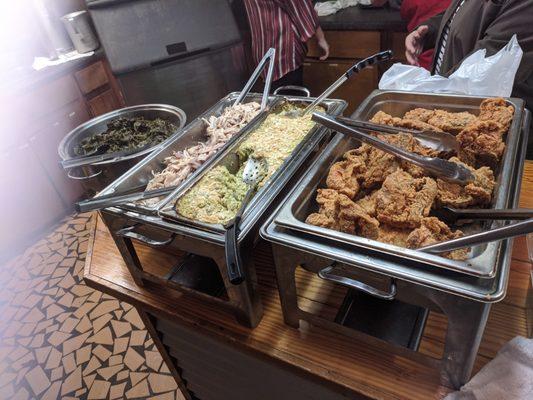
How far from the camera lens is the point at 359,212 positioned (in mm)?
946

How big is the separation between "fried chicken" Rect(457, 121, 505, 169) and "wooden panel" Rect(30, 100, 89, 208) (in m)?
3.31

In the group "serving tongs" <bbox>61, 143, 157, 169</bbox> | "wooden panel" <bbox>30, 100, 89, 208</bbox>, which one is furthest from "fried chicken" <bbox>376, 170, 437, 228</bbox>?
"wooden panel" <bbox>30, 100, 89, 208</bbox>

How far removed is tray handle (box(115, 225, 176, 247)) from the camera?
3.60 ft

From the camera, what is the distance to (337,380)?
3.15 ft

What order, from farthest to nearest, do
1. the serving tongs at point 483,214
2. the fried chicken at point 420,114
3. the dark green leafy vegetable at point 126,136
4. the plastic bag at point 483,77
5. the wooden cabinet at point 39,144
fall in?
the wooden cabinet at point 39,144 < the dark green leafy vegetable at point 126,136 < the plastic bag at point 483,77 < the fried chicken at point 420,114 < the serving tongs at point 483,214

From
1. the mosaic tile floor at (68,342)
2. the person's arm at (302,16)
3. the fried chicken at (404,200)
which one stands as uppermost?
the person's arm at (302,16)

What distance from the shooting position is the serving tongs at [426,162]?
1003mm

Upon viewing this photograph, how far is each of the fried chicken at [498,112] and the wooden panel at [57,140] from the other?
3333mm

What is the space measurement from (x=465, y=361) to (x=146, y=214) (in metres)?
0.93

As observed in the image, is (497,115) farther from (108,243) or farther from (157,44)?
(157,44)

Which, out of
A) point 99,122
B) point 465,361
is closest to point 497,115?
point 465,361

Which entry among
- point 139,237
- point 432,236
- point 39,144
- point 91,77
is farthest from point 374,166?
point 91,77

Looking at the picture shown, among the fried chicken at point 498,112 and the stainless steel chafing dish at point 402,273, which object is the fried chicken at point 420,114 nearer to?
the fried chicken at point 498,112

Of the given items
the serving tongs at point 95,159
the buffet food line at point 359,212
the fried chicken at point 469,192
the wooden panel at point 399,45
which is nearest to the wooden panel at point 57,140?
the serving tongs at point 95,159
